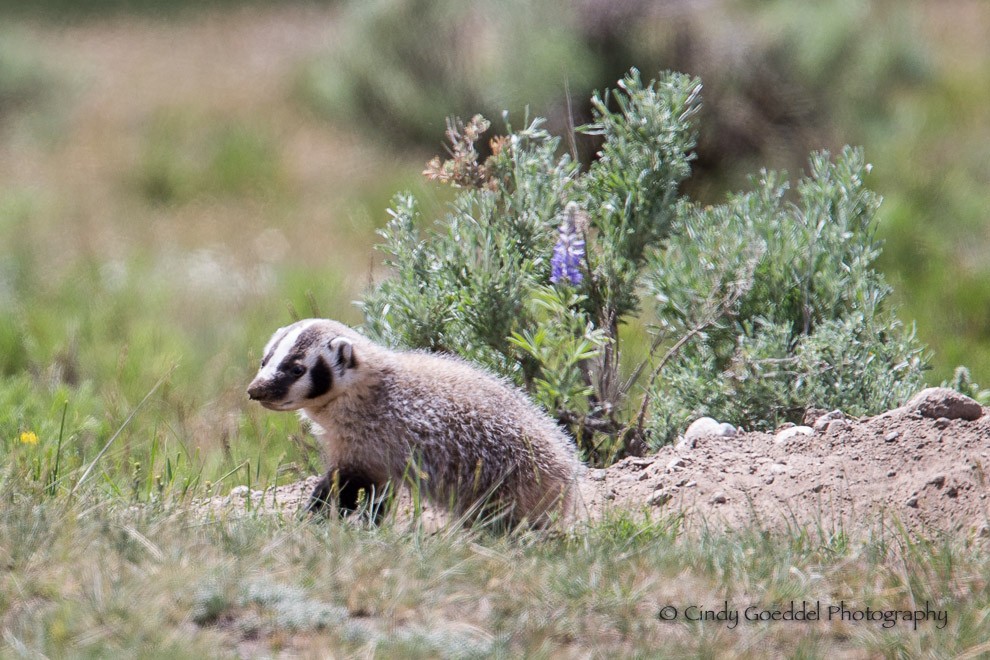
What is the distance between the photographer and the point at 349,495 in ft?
12.3

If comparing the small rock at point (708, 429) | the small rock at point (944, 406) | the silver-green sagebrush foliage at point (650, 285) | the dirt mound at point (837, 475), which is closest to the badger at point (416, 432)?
the dirt mound at point (837, 475)

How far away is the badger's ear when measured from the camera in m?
3.77

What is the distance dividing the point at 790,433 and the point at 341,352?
1.57m

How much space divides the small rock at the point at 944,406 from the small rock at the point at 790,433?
1.11ft

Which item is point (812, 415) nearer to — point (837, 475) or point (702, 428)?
point (702, 428)

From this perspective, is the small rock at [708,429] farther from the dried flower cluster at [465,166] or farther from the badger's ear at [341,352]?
the badger's ear at [341,352]

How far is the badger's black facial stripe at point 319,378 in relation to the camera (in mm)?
3752

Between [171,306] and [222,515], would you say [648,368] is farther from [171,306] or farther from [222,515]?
[171,306]

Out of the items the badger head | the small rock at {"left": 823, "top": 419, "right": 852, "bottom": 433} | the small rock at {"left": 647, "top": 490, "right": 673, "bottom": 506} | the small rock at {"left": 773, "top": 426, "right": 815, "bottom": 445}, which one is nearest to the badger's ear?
the badger head

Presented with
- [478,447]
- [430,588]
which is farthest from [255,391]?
[430,588]

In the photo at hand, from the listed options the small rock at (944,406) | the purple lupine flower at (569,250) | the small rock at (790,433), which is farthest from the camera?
the purple lupine flower at (569,250)

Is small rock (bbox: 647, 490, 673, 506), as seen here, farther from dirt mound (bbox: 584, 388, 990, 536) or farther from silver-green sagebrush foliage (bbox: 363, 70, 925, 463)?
silver-green sagebrush foliage (bbox: 363, 70, 925, 463)

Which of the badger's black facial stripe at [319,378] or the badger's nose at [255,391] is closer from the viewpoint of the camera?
the badger's nose at [255,391]

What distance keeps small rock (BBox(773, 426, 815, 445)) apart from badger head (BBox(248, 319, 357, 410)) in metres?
1.47
